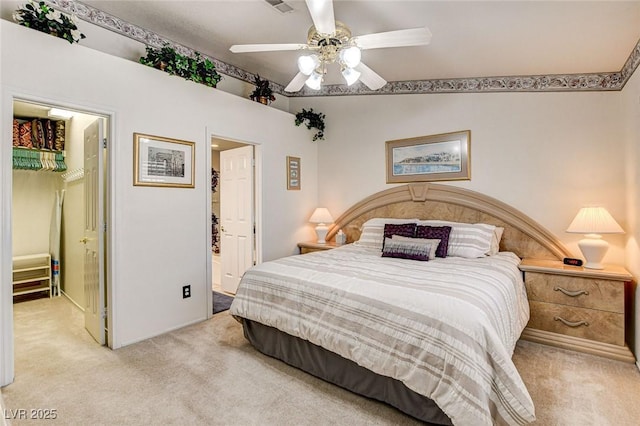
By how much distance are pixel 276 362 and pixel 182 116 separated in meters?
2.54

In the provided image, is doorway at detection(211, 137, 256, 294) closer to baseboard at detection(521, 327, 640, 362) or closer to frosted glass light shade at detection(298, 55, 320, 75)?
frosted glass light shade at detection(298, 55, 320, 75)

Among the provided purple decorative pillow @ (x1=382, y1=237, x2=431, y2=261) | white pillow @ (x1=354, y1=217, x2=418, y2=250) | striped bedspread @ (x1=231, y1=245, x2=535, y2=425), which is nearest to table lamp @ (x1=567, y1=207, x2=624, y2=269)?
striped bedspread @ (x1=231, y1=245, x2=535, y2=425)

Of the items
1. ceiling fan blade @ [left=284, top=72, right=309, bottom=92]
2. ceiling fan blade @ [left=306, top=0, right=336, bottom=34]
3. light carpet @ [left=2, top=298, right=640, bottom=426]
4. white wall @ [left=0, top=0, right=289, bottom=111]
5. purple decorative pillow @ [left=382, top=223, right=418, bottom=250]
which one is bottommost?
light carpet @ [left=2, top=298, right=640, bottom=426]

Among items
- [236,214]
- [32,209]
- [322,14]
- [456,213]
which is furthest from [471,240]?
[32,209]

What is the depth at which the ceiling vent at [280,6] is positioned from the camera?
2561 millimetres

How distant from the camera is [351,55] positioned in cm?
225

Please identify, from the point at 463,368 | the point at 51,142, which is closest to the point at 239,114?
the point at 51,142

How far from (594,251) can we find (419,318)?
2095 millimetres

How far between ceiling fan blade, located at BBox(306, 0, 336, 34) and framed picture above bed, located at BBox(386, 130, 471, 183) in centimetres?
219

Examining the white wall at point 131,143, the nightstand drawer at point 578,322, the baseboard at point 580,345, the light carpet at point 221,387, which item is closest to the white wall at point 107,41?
the white wall at point 131,143

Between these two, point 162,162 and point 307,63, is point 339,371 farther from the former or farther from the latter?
point 162,162

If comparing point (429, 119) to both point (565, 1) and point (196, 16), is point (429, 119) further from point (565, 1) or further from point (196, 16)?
point (196, 16)

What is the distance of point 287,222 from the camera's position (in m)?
4.52

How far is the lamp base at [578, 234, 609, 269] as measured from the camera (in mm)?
2752
